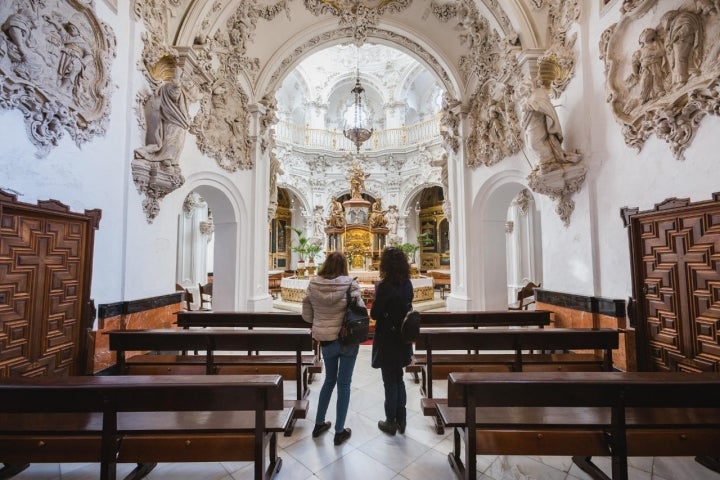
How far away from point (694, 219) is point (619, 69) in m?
1.96

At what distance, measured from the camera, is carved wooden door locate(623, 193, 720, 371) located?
2916 millimetres

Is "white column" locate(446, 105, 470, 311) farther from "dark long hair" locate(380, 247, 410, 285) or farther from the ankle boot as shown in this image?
"dark long hair" locate(380, 247, 410, 285)

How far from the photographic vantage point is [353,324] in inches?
102

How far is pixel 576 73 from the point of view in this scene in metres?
4.44

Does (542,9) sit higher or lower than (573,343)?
higher

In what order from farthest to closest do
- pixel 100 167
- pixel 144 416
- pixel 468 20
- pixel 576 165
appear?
pixel 468 20 < pixel 576 165 < pixel 100 167 < pixel 144 416

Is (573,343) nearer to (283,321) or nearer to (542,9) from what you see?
(283,321)

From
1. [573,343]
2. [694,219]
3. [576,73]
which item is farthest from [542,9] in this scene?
[573,343]

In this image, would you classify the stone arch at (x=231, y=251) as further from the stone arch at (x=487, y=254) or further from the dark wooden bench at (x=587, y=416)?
the dark wooden bench at (x=587, y=416)

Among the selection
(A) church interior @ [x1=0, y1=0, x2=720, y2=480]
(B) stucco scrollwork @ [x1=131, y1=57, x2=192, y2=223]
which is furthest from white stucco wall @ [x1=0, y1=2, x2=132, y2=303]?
(B) stucco scrollwork @ [x1=131, y1=57, x2=192, y2=223]

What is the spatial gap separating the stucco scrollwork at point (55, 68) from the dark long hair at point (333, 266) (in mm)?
2957

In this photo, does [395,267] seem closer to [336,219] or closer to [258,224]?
[258,224]

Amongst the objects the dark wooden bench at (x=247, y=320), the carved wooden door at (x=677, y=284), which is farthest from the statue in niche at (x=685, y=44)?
the dark wooden bench at (x=247, y=320)

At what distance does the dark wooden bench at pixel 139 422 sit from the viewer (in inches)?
69.2
